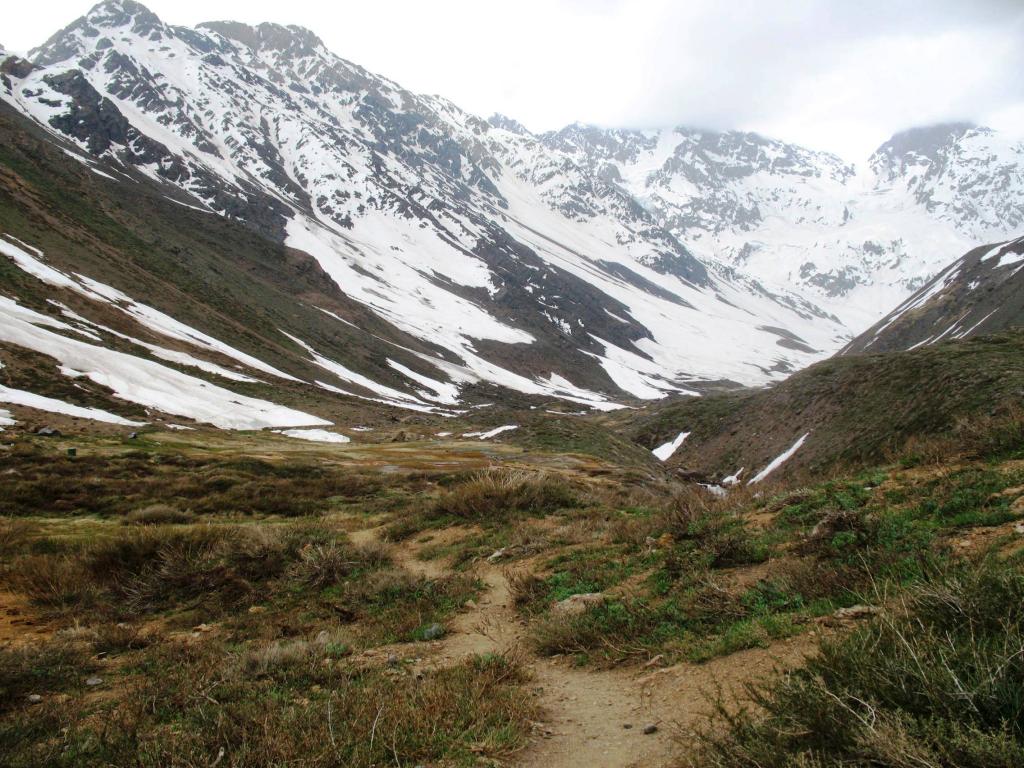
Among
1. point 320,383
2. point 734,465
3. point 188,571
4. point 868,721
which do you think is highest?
point 868,721

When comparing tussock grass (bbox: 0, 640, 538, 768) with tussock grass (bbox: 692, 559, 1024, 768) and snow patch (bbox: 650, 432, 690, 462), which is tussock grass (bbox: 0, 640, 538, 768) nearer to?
tussock grass (bbox: 692, 559, 1024, 768)

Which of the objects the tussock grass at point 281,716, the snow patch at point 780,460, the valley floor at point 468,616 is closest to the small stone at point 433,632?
the valley floor at point 468,616

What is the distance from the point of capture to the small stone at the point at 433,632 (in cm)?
744

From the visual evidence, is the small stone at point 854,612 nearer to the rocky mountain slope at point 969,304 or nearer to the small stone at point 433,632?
the small stone at point 433,632

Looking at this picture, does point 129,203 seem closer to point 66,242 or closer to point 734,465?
point 66,242

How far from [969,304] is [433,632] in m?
78.2

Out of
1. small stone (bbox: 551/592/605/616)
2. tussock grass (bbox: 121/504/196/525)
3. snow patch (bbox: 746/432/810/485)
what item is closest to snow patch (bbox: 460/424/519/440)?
snow patch (bbox: 746/432/810/485)

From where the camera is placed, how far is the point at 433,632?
7.49 metres

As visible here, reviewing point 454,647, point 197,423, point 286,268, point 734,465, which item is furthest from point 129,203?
point 454,647

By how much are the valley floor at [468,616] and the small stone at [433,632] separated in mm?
59

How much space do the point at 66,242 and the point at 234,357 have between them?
A: 82.3 ft

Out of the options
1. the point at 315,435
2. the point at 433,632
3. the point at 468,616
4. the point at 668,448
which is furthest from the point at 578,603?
the point at 668,448

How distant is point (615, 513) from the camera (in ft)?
45.4

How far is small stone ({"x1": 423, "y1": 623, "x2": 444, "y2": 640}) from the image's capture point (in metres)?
7.44
